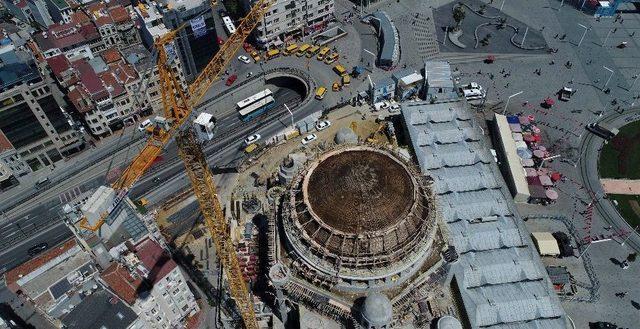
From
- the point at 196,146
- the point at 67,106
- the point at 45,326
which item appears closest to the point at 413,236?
the point at 196,146

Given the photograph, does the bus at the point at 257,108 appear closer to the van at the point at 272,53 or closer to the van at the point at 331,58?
the van at the point at 272,53

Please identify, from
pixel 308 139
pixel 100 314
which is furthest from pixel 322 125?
pixel 100 314

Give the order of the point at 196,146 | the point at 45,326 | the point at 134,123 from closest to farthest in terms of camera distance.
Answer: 1. the point at 196,146
2. the point at 45,326
3. the point at 134,123

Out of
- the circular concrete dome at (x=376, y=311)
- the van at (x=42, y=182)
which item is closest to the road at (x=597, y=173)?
the circular concrete dome at (x=376, y=311)

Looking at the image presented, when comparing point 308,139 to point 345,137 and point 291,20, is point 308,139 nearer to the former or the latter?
point 345,137

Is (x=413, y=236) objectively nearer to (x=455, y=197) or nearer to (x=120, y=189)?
(x=455, y=197)

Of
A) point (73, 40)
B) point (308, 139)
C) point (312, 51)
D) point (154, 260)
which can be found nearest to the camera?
point (154, 260)

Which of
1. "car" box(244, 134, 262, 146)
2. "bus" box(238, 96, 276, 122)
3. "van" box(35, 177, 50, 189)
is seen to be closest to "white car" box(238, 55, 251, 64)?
"bus" box(238, 96, 276, 122)
